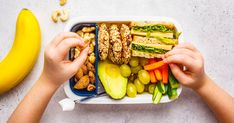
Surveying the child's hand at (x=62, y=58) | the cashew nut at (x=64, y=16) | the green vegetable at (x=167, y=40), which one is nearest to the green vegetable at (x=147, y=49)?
the green vegetable at (x=167, y=40)

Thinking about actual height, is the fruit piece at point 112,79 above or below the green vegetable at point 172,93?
above

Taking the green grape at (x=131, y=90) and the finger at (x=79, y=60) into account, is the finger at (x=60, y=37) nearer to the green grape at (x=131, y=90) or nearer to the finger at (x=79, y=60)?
the finger at (x=79, y=60)

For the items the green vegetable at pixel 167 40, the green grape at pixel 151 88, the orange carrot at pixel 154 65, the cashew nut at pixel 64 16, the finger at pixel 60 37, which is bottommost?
the green grape at pixel 151 88

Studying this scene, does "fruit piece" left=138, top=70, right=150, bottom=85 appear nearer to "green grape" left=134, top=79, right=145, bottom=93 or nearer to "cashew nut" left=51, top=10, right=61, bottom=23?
"green grape" left=134, top=79, right=145, bottom=93

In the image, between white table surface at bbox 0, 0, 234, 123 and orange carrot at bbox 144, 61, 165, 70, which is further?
white table surface at bbox 0, 0, 234, 123

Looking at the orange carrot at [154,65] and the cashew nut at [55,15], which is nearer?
the orange carrot at [154,65]

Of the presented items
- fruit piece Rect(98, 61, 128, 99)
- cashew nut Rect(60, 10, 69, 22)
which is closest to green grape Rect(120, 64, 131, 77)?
fruit piece Rect(98, 61, 128, 99)

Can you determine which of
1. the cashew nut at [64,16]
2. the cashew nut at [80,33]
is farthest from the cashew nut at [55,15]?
the cashew nut at [80,33]

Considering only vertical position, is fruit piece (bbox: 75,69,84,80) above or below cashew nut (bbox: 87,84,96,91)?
above
